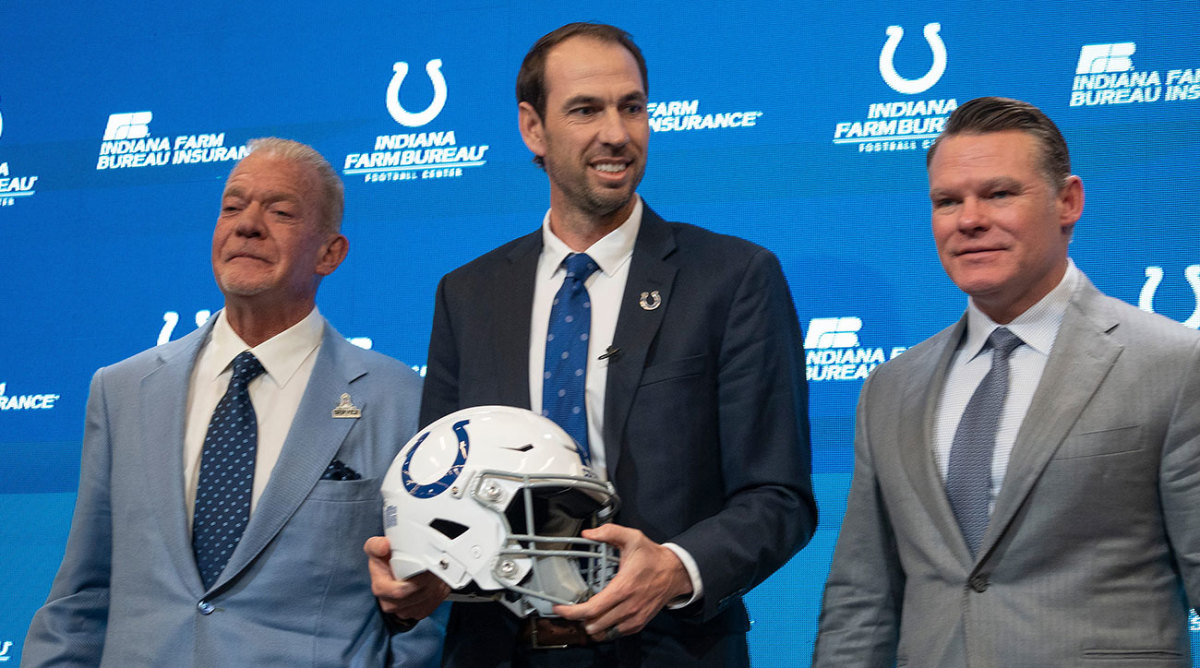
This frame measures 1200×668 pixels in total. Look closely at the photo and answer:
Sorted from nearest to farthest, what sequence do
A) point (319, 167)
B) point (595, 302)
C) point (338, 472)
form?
1. point (595, 302)
2. point (338, 472)
3. point (319, 167)

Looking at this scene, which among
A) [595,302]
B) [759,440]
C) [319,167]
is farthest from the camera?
[319,167]

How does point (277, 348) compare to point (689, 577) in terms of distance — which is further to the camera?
point (277, 348)

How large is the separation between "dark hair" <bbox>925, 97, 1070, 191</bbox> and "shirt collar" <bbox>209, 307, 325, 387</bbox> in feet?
5.62

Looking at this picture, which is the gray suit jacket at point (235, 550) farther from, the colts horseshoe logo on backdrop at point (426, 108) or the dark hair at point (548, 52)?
the colts horseshoe logo on backdrop at point (426, 108)

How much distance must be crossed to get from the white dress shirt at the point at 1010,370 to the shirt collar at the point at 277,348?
1.62 metres

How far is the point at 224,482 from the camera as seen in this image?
2971 millimetres

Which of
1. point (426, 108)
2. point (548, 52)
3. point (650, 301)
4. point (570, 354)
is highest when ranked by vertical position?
point (426, 108)

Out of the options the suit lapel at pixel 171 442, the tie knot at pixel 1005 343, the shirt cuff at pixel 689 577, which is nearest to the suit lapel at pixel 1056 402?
the tie knot at pixel 1005 343

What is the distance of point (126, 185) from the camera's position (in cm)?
482

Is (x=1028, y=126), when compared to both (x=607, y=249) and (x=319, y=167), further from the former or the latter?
(x=319, y=167)

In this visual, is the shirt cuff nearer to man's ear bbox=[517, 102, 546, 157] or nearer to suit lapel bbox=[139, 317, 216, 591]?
man's ear bbox=[517, 102, 546, 157]

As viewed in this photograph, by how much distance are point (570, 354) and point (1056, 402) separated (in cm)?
101

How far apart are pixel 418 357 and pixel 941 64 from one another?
2026 millimetres

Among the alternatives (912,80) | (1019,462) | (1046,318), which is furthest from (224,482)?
(912,80)
